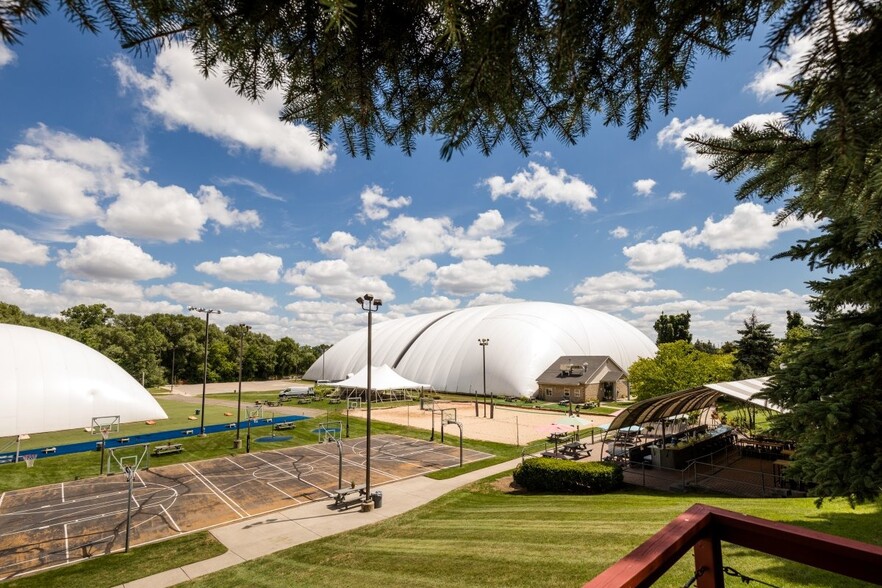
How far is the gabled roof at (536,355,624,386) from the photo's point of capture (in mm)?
49950

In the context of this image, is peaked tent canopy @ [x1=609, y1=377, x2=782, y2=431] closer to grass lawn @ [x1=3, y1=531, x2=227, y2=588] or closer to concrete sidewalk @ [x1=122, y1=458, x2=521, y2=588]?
concrete sidewalk @ [x1=122, y1=458, x2=521, y2=588]

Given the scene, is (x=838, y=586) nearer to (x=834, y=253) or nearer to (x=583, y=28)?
(x=834, y=253)

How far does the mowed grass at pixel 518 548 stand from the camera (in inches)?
319

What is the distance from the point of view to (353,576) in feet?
32.2

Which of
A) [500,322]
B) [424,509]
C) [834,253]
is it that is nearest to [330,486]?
[424,509]

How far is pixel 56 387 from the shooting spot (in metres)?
31.1

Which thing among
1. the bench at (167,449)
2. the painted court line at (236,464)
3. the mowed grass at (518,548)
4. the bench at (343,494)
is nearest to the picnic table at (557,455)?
the mowed grass at (518,548)

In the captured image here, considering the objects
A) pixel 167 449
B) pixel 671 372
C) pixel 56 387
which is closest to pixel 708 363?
pixel 671 372

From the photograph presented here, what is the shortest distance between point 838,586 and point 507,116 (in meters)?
8.62

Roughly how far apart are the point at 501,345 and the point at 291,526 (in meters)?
47.3

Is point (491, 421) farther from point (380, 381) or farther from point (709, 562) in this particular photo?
point (709, 562)

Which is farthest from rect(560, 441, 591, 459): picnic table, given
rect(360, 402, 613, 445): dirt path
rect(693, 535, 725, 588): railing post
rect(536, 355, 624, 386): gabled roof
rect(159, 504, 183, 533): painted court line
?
rect(536, 355, 624, 386): gabled roof

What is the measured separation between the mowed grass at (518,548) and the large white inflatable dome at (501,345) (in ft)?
133

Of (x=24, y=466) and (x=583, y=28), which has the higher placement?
(x=583, y=28)
